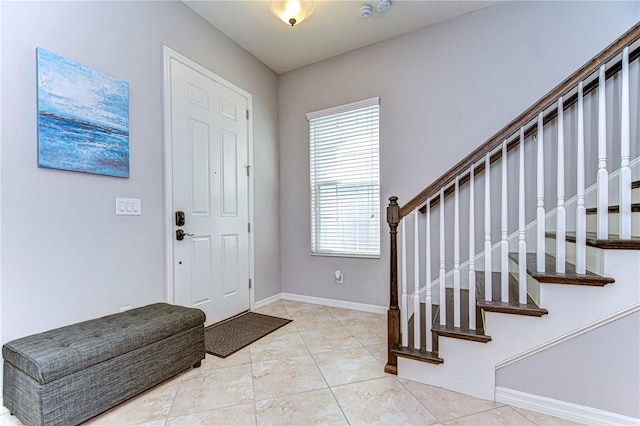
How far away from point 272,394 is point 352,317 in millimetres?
1449

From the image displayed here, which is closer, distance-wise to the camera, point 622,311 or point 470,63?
point 622,311

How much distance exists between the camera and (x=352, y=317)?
9.87ft

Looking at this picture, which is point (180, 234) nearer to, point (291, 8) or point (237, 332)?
point (237, 332)

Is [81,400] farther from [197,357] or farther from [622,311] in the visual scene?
[622,311]

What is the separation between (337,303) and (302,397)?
1.72 metres

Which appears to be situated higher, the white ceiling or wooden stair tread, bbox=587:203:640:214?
the white ceiling

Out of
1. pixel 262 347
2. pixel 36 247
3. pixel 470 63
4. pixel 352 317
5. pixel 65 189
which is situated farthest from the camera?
pixel 352 317

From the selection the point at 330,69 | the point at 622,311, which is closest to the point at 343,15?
the point at 330,69

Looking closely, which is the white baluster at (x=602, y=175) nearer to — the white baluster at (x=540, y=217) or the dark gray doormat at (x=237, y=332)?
the white baluster at (x=540, y=217)

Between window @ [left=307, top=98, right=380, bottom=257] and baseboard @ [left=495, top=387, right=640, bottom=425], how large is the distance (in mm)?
1691

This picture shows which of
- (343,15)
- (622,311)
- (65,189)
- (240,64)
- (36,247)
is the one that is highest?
(343,15)

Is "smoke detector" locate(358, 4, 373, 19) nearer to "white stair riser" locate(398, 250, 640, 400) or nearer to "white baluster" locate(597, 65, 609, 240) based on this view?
"white baluster" locate(597, 65, 609, 240)

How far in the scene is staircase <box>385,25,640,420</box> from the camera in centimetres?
140

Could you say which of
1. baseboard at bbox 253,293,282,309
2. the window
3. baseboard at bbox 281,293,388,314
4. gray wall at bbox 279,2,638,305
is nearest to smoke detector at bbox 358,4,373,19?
gray wall at bbox 279,2,638,305
